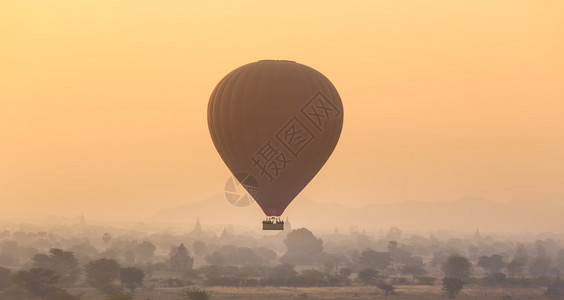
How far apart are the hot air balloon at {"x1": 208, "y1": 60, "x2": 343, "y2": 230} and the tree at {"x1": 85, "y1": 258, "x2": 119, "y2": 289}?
83.6 metres

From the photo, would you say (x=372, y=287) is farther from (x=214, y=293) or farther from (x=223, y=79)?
(x=223, y=79)

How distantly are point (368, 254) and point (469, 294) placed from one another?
6228 cm

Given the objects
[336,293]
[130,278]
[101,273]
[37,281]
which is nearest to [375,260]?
[336,293]

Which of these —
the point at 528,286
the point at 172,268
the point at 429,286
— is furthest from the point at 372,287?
the point at 172,268

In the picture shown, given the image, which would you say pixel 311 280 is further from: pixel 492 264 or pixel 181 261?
pixel 492 264

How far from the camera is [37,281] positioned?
10588cm

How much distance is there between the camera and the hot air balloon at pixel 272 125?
150 ft

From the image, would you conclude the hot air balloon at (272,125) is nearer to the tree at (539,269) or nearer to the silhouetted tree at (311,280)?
the silhouetted tree at (311,280)

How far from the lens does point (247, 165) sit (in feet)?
152

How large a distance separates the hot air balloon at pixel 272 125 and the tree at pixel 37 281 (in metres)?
66.4

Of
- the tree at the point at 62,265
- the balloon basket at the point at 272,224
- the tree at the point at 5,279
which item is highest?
the tree at the point at 62,265

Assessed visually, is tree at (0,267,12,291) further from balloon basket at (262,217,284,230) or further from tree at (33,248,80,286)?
balloon basket at (262,217,284,230)

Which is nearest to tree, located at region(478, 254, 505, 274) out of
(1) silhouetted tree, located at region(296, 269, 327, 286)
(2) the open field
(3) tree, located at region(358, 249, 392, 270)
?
(3) tree, located at region(358, 249, 392, 270)

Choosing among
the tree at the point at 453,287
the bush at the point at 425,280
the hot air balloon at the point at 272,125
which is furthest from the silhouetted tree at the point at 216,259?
the hot air balloon at the point at 272,125
